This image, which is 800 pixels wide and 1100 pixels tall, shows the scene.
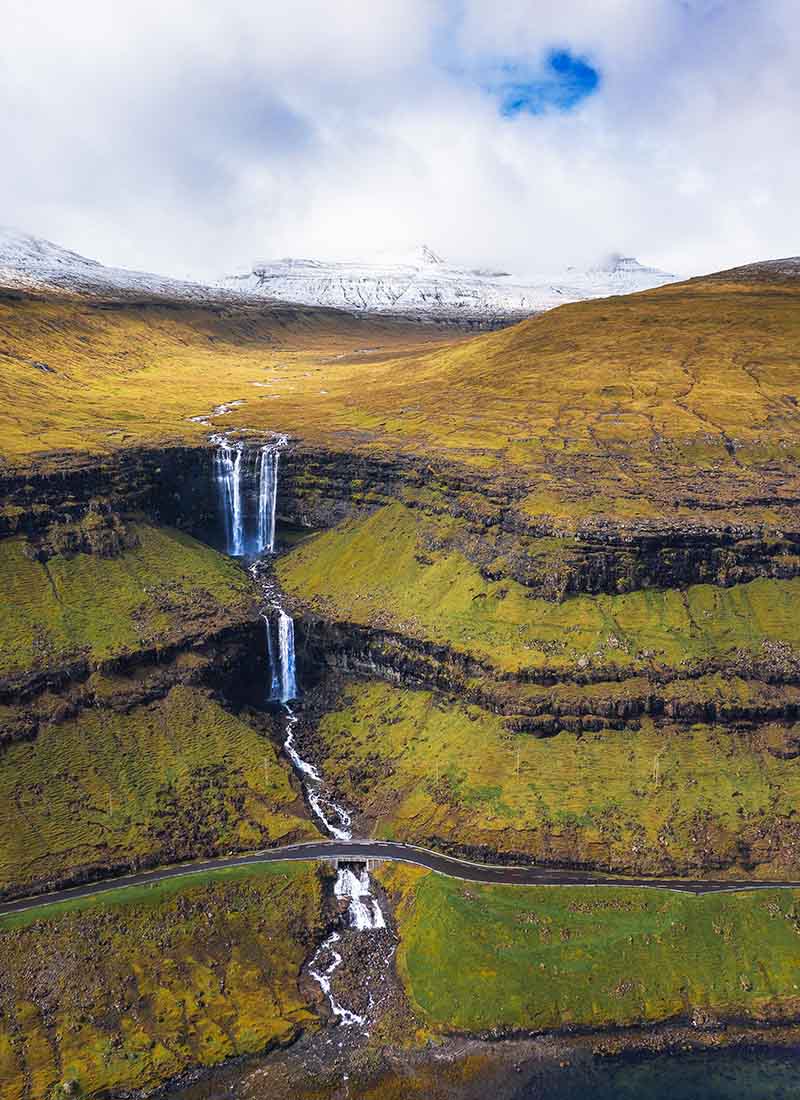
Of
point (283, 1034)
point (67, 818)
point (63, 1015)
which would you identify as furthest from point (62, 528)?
point (283, 1034)

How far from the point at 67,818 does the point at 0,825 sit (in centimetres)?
737

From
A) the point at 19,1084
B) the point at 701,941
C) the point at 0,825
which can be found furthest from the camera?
the point at 0,825

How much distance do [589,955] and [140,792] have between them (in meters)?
57.2

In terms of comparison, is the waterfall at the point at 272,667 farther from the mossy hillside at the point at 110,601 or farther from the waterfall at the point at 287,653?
the mossy hillside at the point at 110,601

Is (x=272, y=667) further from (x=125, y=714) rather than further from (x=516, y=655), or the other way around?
(x=516, y=655)

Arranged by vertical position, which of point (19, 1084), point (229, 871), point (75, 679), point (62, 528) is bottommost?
point (19, 1084)

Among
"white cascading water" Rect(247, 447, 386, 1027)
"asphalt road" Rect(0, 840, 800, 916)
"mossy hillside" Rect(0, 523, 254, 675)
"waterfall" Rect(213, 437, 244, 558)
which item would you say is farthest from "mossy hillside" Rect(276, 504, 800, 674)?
"asphalt road" Rect(0, 840, 800, 916)

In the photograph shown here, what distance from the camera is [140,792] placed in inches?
4550

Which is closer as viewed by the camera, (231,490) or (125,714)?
(125,714)

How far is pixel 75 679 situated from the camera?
126062 millimetres

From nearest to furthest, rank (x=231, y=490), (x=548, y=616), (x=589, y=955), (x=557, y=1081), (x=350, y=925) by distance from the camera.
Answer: (x=557, y=1081)
(x=589, y=955)
(x=350, y=925)
(x=548, y=616)
(x=231, y=490)

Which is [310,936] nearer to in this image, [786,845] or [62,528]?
[786,845]

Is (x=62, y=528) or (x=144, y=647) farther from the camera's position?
(x=62, y=528)

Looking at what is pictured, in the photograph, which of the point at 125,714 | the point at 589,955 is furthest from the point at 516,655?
the point at 125,714
